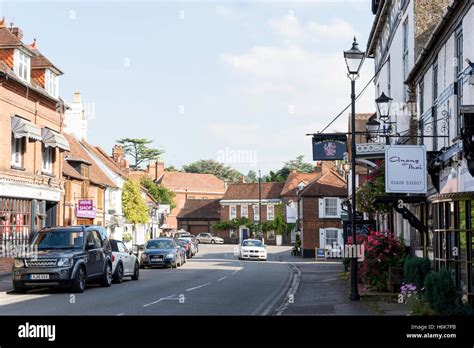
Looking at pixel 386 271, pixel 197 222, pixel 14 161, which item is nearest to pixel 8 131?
pixel 14 161

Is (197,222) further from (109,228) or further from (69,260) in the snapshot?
(69,260)

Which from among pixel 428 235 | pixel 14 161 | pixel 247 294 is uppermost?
pixel 14 161

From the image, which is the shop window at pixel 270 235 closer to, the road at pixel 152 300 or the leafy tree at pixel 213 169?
the leafy tree at pixel 213 169

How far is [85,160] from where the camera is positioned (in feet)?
155

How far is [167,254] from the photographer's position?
35938 mm

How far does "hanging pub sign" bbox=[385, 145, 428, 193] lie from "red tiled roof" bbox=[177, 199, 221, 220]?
8570cm

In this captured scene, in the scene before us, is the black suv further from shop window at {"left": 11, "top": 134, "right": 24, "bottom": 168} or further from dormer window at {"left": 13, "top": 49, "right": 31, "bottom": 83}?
dormer window at {"left": 13, "top": 49, "right": 31, "bottom": 83}

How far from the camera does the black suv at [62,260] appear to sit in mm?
18688

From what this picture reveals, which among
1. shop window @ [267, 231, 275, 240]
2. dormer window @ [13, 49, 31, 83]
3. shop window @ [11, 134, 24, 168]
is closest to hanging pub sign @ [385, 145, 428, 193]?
shop window @ [11, 134, 24, 168]

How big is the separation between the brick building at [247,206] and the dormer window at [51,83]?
2324 inches

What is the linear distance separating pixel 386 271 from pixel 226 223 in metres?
74.8

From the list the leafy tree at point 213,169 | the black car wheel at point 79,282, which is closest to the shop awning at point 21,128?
the black car wheel at point 79,282

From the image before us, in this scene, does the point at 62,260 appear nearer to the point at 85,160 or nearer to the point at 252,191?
the point at 85,160

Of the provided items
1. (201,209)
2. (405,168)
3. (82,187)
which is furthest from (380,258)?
(201,209)
